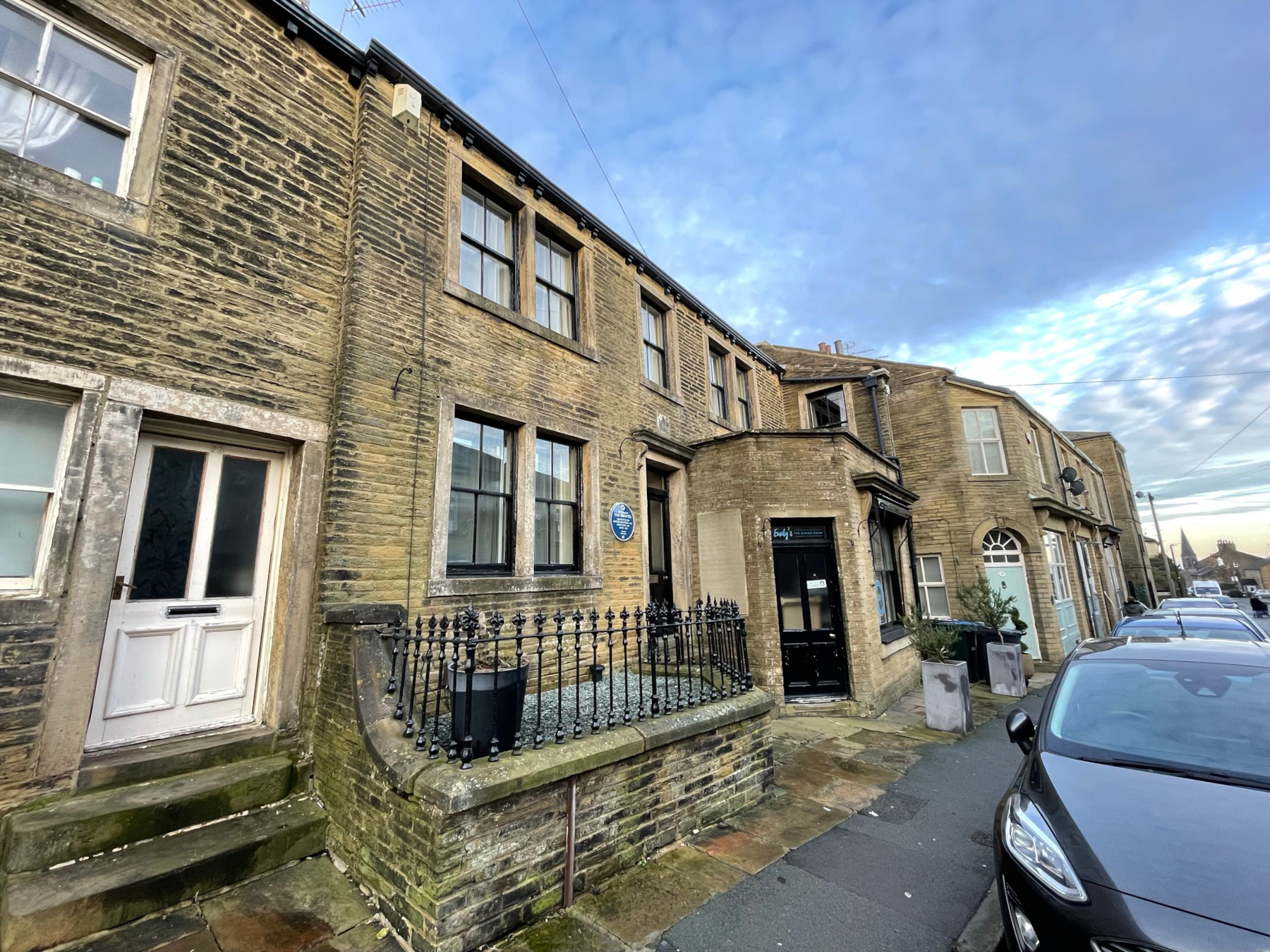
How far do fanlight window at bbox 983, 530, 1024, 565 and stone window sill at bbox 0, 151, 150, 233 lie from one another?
17672mm

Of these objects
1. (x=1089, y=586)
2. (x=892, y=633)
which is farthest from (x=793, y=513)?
(x=1089, y=586)

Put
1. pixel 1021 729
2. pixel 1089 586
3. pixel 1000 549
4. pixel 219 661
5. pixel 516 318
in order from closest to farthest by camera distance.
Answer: pixel 1021 729, pixel 219 661, pixel 516 318, pixel 1000 549, pixel 1089 586

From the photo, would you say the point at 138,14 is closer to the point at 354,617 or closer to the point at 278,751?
the point at 354,617

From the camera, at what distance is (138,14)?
4422mm

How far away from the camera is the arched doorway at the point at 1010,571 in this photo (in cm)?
1416

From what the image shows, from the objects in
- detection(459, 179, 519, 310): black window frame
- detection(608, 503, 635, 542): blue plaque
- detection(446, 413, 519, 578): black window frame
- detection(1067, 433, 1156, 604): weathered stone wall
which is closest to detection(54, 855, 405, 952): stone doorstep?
detection(446, 413, 519, 578): black window frame

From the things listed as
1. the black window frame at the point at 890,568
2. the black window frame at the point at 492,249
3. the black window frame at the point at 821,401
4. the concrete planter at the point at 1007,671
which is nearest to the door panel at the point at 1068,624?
the concrete planter at the point at 1007,671

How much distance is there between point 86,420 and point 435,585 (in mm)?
2839

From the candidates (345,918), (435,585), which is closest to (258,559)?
(435,585)

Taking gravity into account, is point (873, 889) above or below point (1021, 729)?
below

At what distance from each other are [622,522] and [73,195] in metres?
6.08

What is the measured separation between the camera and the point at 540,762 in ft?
11.2

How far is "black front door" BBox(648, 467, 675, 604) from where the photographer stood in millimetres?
8805

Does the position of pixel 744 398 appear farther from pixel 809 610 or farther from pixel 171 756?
pixel 171 756
